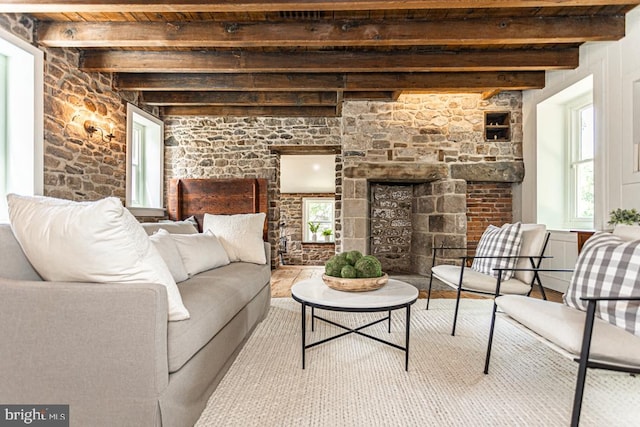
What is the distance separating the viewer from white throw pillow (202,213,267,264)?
3.06m

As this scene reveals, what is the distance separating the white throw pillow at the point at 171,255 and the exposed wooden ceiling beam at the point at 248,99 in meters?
3.24

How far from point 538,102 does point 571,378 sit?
3829 millimetres

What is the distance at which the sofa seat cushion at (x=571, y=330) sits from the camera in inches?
51.7

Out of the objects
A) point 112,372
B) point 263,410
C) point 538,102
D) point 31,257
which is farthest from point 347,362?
point 538,102

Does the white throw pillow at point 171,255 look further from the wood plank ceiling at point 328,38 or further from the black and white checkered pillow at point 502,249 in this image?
the black and white checkered pillow at point 502,249

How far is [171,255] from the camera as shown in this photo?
2.06 m

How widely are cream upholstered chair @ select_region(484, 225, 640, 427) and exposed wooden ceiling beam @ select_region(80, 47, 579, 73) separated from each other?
2.50 metres

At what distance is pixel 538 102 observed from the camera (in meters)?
4.57

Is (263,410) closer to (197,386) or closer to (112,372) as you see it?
(197,386)

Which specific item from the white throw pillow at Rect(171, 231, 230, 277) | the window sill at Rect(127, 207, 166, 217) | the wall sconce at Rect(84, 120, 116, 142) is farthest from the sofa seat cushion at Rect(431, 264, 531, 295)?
the window sill at Rect(127, 207, 166, 217)

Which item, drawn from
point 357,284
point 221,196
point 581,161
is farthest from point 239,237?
point 581,161

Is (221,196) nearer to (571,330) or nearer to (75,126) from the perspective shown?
(75,126)

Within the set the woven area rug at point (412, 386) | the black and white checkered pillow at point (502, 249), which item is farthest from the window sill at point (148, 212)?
the black and white checkered pillow at point (502, 249)

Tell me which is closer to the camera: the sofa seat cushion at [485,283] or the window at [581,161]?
the sofa seat cushion at [485,283]
